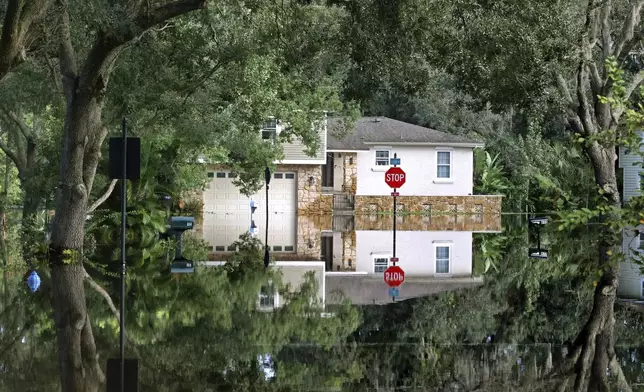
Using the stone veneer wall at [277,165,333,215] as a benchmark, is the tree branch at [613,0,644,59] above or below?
above

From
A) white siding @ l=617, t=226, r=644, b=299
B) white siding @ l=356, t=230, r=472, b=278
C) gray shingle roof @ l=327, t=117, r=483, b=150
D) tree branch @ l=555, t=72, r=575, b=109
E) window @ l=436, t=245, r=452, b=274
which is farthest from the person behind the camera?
gray shingle roof @ l=327, t=117, r=483, b=150

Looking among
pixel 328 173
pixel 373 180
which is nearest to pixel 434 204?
pixel 373 180

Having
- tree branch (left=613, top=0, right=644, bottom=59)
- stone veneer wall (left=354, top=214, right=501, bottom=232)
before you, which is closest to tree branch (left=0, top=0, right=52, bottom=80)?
stone veneer wall (left=354, top=214, right=501, bottom=232)

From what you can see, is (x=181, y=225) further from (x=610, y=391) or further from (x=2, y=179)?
(x=2, y=179)

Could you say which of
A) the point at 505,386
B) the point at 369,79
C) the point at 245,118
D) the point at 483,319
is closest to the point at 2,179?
the point at 245,118

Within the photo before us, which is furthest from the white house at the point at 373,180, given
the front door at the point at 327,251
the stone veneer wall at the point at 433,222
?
the front door at the point at 327,251

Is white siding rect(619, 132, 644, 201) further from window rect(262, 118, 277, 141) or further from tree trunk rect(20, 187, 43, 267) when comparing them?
tree trunk rect(20, 187, 43, 267)

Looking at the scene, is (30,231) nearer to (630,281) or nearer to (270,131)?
(630,281)
